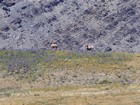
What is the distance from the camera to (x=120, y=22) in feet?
307

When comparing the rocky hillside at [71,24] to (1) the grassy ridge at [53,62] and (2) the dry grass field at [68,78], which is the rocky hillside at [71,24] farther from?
(2) the dry grass field at [68,78]

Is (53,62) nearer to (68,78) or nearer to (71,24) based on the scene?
(68,78)

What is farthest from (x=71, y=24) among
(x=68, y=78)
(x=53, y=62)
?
(x=68, y=78)

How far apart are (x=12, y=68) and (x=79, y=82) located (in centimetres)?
1062

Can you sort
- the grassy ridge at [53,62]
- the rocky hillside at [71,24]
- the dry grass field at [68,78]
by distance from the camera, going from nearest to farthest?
the dry grass field at [68,78] → the grassy ridge at [53,62] → the rocky hillside at [71,24]

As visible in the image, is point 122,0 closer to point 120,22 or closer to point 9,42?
point 120,22

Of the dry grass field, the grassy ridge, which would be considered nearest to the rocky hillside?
the grassy ridge

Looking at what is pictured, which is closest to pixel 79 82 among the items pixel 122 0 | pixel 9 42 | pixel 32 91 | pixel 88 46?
pixel 32 91

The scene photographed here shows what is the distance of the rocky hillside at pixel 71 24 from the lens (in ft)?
296

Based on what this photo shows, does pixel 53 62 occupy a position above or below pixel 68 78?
below

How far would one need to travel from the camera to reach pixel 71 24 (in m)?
96.2

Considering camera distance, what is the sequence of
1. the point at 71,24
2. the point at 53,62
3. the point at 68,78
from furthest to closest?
1. the point at 71,24
2. the point at 53,62
3. the point at 68,78

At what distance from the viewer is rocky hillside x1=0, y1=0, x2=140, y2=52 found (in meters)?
90.2

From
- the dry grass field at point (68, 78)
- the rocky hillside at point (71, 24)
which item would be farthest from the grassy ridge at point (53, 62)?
the rocky hillside at point (71, 24)
